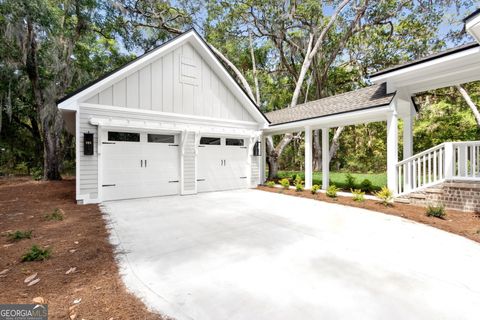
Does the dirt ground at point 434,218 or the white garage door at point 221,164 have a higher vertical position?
the white garage door at point 221,164

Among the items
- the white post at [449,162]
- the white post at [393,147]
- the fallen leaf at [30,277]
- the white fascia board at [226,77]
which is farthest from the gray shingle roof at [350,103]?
the fallen leaf at [30,277]

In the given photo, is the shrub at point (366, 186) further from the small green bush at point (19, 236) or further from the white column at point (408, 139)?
the small green bush at point (19, 236)

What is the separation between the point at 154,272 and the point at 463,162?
714 cm

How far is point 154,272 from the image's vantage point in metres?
2.67

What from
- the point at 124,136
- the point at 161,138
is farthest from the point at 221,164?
the point at 124,136

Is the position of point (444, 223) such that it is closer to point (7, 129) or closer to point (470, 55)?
point (470, 55)

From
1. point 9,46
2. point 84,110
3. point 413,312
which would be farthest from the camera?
point 9,46

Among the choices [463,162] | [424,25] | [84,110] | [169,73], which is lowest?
[463,162]

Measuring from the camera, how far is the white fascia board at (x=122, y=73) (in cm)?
638

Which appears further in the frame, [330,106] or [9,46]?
[9,46]

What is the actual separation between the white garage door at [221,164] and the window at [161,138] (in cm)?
107

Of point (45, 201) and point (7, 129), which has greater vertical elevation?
point (7, 129)

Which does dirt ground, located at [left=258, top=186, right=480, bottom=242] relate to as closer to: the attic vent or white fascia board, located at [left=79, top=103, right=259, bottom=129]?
white fascia board, located at [left=79, top=103, right=259, bottom=129]

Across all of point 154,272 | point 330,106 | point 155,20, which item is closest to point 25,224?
point 154,272
